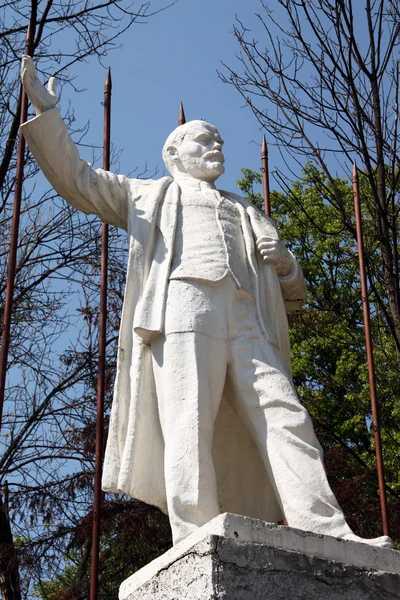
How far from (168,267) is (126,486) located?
45.4 inches

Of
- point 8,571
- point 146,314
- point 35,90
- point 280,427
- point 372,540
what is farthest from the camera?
point 8,571

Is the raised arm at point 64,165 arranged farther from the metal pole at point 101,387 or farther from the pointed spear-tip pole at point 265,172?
the pointed spear-tip pole at point 265,172

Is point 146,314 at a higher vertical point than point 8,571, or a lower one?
higher

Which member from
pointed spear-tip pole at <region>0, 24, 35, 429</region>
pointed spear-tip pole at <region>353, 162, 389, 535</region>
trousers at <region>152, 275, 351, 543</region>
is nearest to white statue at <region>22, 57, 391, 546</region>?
trousers at <region>152, 275, 351, 543</region>

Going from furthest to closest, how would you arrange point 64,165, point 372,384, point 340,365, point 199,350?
point 340,365, point 372,384, point 64,165, point 199,350

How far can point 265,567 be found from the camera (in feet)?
15.1

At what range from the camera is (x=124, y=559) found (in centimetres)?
1040

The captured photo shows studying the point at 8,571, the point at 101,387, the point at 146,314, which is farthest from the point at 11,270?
the point at 8,571

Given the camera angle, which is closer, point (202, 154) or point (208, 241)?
point (208, 241)

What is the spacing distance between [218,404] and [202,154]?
1.53 meters

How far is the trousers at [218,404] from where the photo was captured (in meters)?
5.13

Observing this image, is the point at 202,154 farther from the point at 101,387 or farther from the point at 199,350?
the point at 101,387

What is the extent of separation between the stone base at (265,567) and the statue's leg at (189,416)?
0.34m

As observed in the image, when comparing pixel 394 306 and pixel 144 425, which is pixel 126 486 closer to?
pixel 144 425
